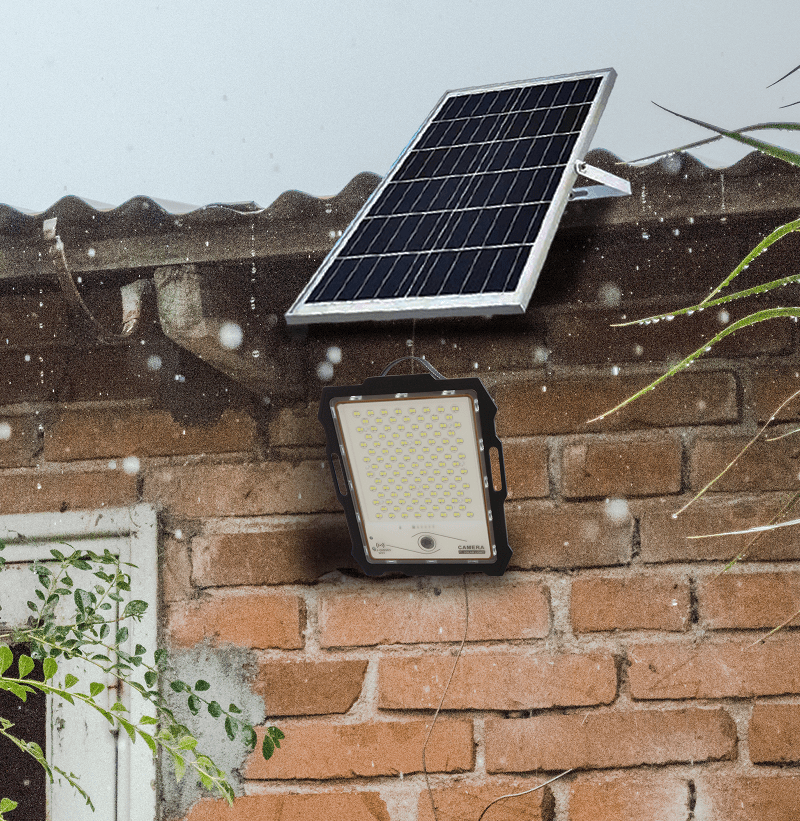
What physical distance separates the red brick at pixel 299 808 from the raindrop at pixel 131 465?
472 mm

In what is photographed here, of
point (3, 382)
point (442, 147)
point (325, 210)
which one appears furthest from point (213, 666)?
point (442, 147)

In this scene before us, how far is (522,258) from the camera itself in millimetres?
834

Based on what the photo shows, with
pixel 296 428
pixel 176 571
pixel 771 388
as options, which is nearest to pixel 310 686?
pixel 176 571

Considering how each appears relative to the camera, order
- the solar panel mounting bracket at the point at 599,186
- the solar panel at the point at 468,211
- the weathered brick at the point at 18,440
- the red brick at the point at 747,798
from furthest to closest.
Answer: the weathered brick at the point at 18,440 → the red brick at the point at 747,798 → the solar panel mounting bracket at the point at 599,186 → the solar panel at the point at 468,211

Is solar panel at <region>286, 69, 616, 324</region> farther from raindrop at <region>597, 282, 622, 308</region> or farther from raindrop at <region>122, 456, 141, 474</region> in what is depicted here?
raindrop at <region>122, 456, 141, 474</region>

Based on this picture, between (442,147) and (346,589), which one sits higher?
(442,147)

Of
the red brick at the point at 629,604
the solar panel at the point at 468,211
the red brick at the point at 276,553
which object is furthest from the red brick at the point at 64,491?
the red brick at the point at 629,604

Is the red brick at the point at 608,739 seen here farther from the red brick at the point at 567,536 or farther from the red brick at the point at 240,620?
the red brick at the point at 240,620

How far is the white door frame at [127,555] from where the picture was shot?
1178 mm

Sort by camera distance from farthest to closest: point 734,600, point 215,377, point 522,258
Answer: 1. point 215,377
2. point 734,600
3. point 522,258

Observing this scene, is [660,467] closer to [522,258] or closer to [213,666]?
[522,258]

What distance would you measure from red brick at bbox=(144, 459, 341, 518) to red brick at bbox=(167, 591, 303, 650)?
119 millimetres

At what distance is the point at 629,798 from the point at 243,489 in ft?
2.13

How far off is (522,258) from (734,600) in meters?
0.56
